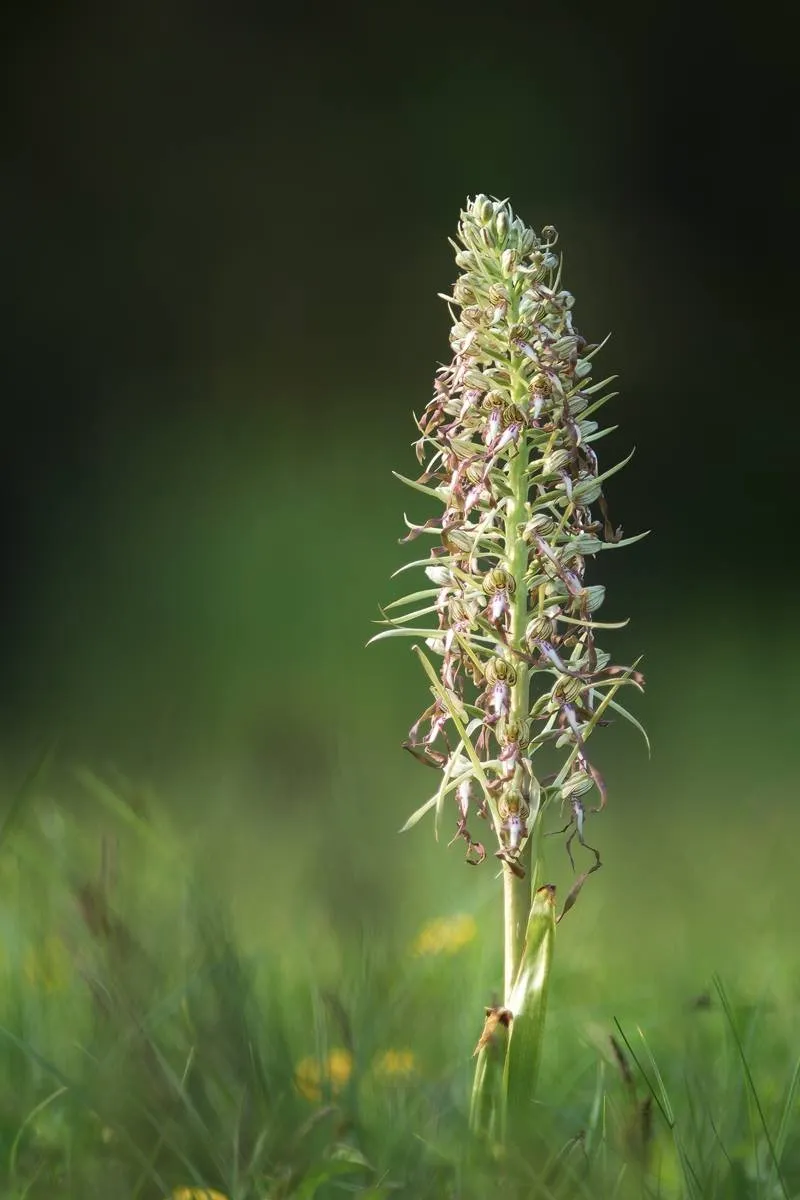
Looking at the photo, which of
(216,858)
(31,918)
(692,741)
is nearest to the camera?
(216,858)

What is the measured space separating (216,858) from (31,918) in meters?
0.29

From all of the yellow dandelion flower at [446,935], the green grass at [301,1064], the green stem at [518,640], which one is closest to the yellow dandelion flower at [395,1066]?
the green grass at [301,1064]

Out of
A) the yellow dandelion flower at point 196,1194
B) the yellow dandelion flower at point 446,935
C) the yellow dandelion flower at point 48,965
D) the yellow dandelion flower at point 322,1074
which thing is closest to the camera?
the yellow dandelion flower at point 196,1194

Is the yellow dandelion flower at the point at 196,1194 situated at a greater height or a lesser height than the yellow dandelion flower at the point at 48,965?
lesser

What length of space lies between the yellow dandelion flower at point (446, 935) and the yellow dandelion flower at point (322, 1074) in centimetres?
22

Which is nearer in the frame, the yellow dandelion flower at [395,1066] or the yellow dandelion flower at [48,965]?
the yellow dandelion flower at [395,1066]

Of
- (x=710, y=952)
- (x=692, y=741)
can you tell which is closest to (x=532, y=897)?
(x=710, y=952)

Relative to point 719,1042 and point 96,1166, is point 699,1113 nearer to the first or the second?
point 719,1042

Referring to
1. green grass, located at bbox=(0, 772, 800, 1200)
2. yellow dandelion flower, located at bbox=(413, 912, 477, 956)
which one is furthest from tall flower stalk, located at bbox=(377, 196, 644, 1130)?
yellow dandelion flower, located at bbox=(413, 912, 477, 956)

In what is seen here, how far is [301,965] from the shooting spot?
5.07ft

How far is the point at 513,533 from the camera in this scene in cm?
100

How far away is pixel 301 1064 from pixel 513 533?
52 cm

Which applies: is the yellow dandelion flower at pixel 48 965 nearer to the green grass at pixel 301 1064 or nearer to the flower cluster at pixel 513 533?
the green grass at pixel 301 1064

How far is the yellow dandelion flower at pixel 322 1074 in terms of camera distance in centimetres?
99
